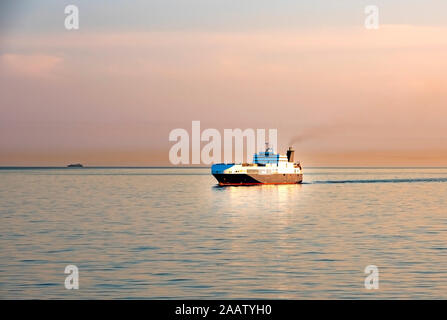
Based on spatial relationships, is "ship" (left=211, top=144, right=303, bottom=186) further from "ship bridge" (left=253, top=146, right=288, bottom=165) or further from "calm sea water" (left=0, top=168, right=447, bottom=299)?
A: "calm sea water" (left=0, top=168, right=447, bottom=299)

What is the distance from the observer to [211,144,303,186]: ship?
411ft

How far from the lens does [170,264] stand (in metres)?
28.7

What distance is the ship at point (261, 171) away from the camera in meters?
125

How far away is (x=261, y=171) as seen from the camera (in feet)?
420

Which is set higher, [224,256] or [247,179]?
[247,179]

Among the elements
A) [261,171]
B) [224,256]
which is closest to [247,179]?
[261,171]

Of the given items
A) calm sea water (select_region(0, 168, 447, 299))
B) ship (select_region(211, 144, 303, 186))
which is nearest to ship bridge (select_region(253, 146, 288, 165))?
ship (select_region(211, 144, 303, 186))

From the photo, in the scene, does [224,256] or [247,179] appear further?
[247,179]

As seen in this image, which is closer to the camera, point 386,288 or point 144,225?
point 386,288

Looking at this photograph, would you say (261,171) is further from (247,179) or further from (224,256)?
(224,256)

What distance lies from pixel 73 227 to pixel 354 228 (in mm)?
20098

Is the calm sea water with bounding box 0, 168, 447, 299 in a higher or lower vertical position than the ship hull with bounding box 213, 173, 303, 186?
lower

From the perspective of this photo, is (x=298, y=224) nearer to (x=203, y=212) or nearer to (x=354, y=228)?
(x=354, y=228)
